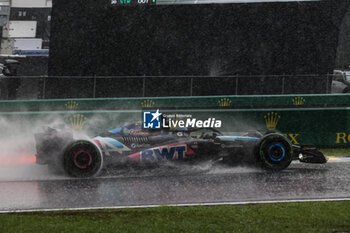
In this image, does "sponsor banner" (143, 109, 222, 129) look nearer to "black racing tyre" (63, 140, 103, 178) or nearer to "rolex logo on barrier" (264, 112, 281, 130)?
"black racing tyre" (63, 140, 103, 178)

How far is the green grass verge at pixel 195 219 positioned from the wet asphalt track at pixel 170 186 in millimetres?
583

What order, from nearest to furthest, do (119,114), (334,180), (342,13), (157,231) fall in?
(157,231) < (334,180) < (119,114) < (342,13)

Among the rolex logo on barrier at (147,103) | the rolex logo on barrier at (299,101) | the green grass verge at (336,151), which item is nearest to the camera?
the green grass verge at (336,151)

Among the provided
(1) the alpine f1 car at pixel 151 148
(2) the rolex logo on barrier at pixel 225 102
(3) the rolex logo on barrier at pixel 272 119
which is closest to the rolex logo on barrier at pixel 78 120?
(2) the rolex logo on barrier at pixel 225 102

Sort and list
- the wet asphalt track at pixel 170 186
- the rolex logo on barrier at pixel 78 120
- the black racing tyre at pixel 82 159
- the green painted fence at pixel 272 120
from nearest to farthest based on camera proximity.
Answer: the wet asphalt track at pixel 170 186 < the black racing tyre at pixel 82 159 < the rolex logo on barrier at pixel 78 120 < the green painted fence at pixel 272 120

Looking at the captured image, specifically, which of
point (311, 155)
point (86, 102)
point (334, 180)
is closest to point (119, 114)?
point (86, 102)

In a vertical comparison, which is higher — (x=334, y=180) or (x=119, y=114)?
(x=119, y=114)

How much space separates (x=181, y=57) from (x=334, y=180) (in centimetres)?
1171

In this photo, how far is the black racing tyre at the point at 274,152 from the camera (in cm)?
936

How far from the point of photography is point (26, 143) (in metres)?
10.3

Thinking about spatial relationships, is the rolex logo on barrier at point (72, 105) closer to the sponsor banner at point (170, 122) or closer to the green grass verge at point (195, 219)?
the sponsor banner at point (170, 122)

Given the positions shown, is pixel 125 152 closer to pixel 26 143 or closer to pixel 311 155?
pixel 26 143

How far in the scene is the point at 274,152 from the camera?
944cm

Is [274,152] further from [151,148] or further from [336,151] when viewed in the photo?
[336,151]
